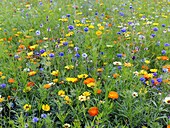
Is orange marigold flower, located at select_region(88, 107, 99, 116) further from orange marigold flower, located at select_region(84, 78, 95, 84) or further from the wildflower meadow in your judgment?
orange marigold flower, located at select_region(84, 78, 95, 84)

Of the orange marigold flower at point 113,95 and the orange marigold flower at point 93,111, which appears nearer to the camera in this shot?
the orange marigold flower at point 93,111

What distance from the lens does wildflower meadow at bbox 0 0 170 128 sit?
1.82 m

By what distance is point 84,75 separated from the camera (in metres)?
2.20

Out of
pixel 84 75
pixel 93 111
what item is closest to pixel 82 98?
pixel 93 111

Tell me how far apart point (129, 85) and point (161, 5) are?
10.8ft

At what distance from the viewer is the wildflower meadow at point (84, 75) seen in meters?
1.82

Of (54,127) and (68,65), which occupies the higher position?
(68,65)

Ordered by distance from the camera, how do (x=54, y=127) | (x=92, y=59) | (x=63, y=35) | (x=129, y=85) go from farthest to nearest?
(x=63, y=35)
(x=92, y=59)
(x=129, y=85)
(x=54, y=127)

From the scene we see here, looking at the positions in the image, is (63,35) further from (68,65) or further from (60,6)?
(60,6)

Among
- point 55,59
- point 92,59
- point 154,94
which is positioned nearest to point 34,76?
point 55,59

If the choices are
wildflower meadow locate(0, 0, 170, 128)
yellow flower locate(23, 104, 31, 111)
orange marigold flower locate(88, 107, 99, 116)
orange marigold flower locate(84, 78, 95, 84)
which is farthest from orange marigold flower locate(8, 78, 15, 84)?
orange marigold flower locate(88, 107, 99, 116)

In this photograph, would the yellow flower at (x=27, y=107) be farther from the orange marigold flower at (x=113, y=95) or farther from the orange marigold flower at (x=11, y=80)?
the orange marigold flower at (x=113, y=95)

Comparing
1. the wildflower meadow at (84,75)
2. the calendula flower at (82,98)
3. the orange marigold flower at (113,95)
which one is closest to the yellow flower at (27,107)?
the wildflower meadow at (84,75)

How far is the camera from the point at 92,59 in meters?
2.48
